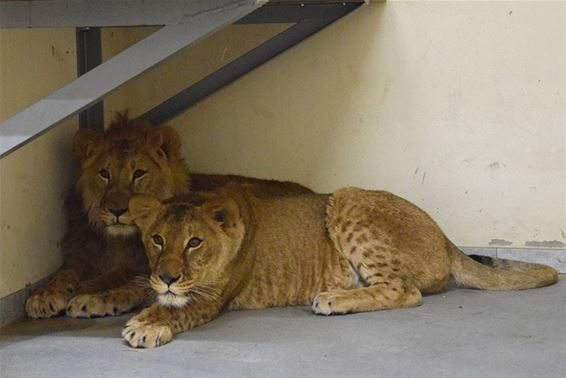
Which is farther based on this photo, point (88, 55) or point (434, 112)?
point (434, 112)

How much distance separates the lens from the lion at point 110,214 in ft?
15.3

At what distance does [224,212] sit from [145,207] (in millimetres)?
336

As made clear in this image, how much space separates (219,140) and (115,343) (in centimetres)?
186

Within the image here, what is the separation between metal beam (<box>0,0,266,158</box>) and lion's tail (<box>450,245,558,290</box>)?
1.93m

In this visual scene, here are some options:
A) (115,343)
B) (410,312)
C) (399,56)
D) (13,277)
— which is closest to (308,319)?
(410,312)

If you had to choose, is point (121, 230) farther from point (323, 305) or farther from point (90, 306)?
point (323, 305)

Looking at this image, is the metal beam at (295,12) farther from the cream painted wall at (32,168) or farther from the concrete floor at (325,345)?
the concrete floor at (325,345)

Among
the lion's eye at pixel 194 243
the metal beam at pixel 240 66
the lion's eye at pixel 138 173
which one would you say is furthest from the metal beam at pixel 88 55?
the lion's eye at pixel 194 243

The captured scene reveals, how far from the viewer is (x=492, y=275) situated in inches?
197

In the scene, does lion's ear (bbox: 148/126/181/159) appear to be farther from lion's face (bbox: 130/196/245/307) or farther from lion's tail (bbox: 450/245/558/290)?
lion's tail (bbox: 450/245/558/290)

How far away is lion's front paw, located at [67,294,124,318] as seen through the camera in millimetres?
4570

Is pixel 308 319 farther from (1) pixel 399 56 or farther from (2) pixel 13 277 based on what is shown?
(1) pixel 399 56

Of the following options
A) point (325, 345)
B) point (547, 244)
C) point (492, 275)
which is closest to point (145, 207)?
point (325, 345)

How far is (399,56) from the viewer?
17.9ft
